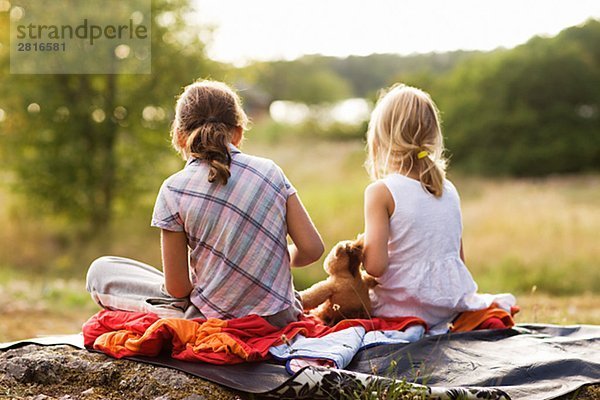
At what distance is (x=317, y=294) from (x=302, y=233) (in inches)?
18.5

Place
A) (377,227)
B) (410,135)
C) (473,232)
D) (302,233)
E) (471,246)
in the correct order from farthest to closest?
(473,232), (471,246), (410,135), (377,227), (302,233)

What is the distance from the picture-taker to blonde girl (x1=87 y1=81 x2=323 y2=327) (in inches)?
129

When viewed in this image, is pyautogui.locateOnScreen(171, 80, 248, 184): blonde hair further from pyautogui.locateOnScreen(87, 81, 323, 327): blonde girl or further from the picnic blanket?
the picnic blanket

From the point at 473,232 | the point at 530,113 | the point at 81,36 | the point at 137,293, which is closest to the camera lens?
the point at 137,293

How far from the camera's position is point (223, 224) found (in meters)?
3.31

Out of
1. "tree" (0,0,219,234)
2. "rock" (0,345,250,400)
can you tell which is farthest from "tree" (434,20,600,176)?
"rock" (0,345,250,400)

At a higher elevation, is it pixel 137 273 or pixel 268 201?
pixel 268 201

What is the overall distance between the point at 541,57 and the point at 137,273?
704 inches

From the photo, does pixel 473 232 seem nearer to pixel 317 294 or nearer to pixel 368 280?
pixel 368 280

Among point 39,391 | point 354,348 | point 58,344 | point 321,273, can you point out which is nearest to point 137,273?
point 58,344

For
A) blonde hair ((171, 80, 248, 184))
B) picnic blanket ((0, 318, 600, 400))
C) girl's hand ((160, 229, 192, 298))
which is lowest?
picnic blanket ((0, 318, 600, 400))

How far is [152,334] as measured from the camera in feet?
10.4

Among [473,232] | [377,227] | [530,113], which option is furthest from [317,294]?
[530,113]

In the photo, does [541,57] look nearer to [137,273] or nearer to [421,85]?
[421,85]
